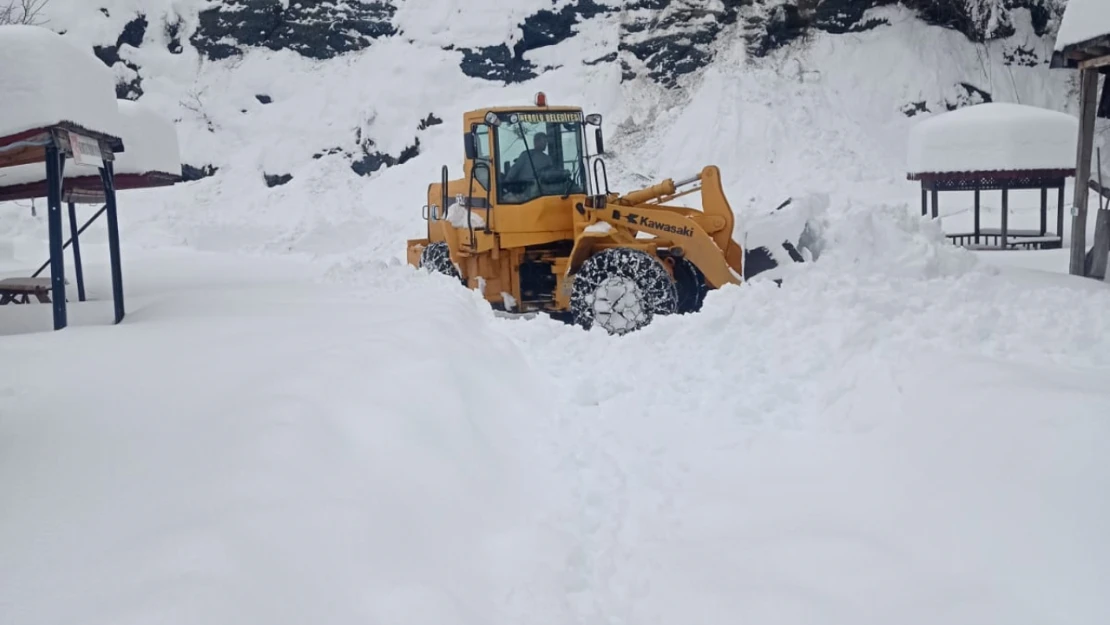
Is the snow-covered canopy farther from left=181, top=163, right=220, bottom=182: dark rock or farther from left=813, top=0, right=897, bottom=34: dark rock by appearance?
left=181, top=163, right=220, bottom=182: dark rock

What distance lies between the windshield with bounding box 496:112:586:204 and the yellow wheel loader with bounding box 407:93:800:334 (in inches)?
0.4

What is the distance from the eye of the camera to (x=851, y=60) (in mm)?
22594

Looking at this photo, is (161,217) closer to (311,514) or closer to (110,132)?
(110,132)

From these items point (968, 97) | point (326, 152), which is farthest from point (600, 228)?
point (326, 152)

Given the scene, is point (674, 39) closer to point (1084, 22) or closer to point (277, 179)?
point (277, 179)

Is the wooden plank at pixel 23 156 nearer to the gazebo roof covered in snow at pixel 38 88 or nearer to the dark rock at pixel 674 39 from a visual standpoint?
the gazebo roof covered in snow at pixel 38 88

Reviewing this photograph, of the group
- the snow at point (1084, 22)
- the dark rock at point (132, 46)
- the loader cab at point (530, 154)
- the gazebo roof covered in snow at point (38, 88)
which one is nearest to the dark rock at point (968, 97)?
the snow at point (1084, 22)

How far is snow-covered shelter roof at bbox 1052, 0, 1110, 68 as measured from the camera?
8383 mm

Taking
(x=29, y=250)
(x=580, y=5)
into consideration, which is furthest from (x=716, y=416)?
(x=580, y=5)

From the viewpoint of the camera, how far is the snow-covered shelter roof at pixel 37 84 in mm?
6109

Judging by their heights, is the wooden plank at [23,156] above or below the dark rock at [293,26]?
below

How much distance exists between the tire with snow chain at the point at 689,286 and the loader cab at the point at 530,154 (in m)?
1.50

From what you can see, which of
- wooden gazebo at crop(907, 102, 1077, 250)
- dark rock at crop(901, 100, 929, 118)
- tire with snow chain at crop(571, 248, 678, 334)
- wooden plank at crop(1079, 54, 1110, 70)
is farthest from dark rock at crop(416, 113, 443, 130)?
wooden plank at crop(1079, 54, 1110, 70)

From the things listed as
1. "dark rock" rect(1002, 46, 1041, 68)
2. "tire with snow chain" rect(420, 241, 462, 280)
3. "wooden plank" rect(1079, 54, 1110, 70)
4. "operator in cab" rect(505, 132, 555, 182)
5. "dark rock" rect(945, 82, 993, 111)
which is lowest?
"tire with snow chain" rect(420, 241, 462, 280)
